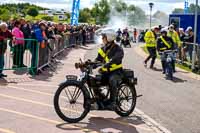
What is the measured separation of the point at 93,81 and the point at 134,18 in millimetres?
82443

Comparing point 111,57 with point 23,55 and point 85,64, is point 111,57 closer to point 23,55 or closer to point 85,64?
point 85,64

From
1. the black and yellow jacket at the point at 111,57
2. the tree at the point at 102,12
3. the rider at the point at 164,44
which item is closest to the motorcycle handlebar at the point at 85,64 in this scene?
the black and yellow jacket at the point at 111,57

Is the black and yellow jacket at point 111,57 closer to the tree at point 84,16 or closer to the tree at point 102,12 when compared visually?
the tree at point 84,16

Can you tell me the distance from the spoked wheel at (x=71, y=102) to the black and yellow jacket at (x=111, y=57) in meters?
0.76

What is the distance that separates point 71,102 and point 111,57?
1181 millimetres

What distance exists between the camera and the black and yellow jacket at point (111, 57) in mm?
9336

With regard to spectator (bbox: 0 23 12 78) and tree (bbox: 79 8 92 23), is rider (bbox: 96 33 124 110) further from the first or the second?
tree (bbox: 79 8 92 23)

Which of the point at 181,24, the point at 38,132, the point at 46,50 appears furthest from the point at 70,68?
the point at 181,24

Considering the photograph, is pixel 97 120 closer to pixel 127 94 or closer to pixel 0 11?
pixel 127 94

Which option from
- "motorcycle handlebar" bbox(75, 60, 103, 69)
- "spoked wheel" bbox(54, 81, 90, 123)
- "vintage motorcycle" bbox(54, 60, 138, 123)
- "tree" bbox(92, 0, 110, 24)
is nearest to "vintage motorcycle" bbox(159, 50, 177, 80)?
"vintage motorcycle" bbox(54, 60, 138, 123)

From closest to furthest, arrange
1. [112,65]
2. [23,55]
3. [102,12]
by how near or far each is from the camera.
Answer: [112,65] < [23,55] < [102,12]

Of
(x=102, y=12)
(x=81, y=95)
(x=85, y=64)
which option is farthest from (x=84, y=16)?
(x=81, y=95)

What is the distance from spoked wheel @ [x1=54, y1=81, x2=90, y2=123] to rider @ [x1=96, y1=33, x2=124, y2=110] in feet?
1.96

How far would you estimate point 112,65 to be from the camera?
9391 millimetres
